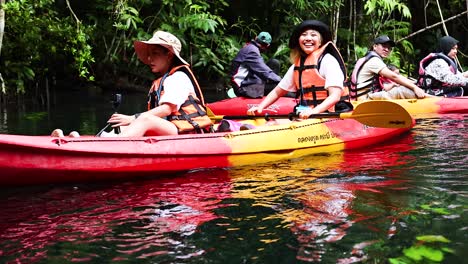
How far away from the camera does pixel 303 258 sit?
2545 mm

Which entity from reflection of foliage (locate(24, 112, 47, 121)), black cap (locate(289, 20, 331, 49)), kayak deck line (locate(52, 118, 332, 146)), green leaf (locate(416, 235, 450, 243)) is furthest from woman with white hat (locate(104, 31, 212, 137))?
reflection of foliage (locate(24, 112, 47, 121))

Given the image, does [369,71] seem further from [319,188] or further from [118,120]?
[118,120]

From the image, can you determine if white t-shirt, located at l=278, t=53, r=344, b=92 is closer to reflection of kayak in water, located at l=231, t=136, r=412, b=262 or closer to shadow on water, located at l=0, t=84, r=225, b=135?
reflection of kayak in water, located at l=231, t=136, r=412, b=262

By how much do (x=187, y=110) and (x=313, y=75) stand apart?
1368 mm

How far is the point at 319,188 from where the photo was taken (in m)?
3.78

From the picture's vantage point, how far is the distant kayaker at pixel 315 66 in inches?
202

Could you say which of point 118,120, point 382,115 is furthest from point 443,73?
point 118,120

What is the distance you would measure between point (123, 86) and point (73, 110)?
324 centimetres

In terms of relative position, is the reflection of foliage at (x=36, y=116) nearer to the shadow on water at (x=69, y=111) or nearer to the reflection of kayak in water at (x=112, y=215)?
the shadow on water at (x=69, y=111)

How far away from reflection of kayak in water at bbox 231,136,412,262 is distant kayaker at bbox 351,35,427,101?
198cm

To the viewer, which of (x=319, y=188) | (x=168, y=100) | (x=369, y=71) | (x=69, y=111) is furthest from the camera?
(x=69, y=111)

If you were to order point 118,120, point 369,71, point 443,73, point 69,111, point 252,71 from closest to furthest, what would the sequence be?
point 118,120 < point 369,71 < point 443,73 < point 252,71 < point 69,111

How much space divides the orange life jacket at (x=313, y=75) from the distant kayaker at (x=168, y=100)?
1.13 metres

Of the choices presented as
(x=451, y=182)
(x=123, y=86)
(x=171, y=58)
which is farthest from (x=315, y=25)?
(x=123, y=86)
